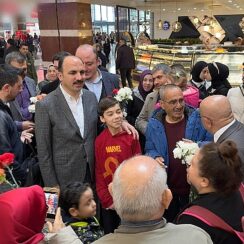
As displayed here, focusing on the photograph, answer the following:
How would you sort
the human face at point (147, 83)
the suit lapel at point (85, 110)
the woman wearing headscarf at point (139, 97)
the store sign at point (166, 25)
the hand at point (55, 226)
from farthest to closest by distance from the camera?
1. the store sign at point (166, 25)
2. the human face at point (147, 83)
3. the woman wearing headscarf at point (139, 97)
4. the suit lapel at point (85, 110)
5. the hand at point (55, 226)

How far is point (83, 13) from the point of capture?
1049cm

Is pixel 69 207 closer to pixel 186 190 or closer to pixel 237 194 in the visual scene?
pixel 186 190

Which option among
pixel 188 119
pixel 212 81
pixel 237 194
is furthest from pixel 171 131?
pixel 212 81

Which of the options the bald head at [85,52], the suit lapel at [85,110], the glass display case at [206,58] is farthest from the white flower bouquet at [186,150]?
the glass display case at [206,58]

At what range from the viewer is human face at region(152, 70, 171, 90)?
4.06m

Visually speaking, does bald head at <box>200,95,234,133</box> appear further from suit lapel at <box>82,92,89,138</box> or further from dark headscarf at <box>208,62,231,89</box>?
dark headscarf at <box>208,62,231,89</box>

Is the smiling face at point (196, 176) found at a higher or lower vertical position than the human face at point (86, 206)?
higher

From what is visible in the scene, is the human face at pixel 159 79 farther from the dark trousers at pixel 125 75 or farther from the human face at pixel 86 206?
the dark trousers at pixel 125 75

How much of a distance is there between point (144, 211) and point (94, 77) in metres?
2.54

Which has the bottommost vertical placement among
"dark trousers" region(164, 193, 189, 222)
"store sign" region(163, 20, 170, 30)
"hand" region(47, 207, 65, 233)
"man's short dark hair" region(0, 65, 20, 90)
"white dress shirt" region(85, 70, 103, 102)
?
"dark trousers" region(164, 193, 189, 222)

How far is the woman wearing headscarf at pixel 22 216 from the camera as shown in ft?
4.98

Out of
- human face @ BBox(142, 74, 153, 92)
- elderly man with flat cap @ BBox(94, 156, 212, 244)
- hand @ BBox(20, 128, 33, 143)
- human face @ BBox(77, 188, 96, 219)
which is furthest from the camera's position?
human face @ BBox(142, 74, 153, 92)

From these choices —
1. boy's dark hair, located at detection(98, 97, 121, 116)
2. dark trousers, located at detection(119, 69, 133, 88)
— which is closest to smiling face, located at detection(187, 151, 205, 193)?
boy's dark hair, located at detection(98, 97, 121, 116)

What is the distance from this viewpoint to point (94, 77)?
3.81 metres
